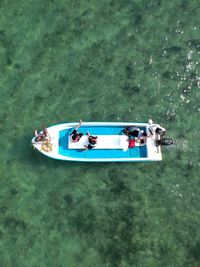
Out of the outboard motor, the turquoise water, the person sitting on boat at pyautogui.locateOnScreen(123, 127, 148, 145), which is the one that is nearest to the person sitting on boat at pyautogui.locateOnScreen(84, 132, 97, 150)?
the turquoise water

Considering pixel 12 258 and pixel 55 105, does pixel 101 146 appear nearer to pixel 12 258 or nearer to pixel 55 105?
pixel 55 105

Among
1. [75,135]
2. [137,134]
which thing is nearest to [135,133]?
[137,134]

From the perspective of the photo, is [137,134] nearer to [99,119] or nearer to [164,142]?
[164,142]

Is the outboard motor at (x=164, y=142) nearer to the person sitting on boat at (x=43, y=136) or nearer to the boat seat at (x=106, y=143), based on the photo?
the boat seat at (x=106, y=143)

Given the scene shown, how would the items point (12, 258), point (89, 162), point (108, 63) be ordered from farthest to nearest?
point (108, 63), point (89, 162), point (12, 258)

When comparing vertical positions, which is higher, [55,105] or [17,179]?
[55,105]

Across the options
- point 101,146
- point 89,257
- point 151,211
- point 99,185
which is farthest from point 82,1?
point 89,257

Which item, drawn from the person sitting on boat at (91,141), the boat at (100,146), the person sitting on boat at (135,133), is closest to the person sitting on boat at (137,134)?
the person sitting on boat at (135,133)

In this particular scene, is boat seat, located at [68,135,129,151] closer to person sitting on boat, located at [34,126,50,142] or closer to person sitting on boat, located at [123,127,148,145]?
person sitting on boat, located at [123,127,148,145]
